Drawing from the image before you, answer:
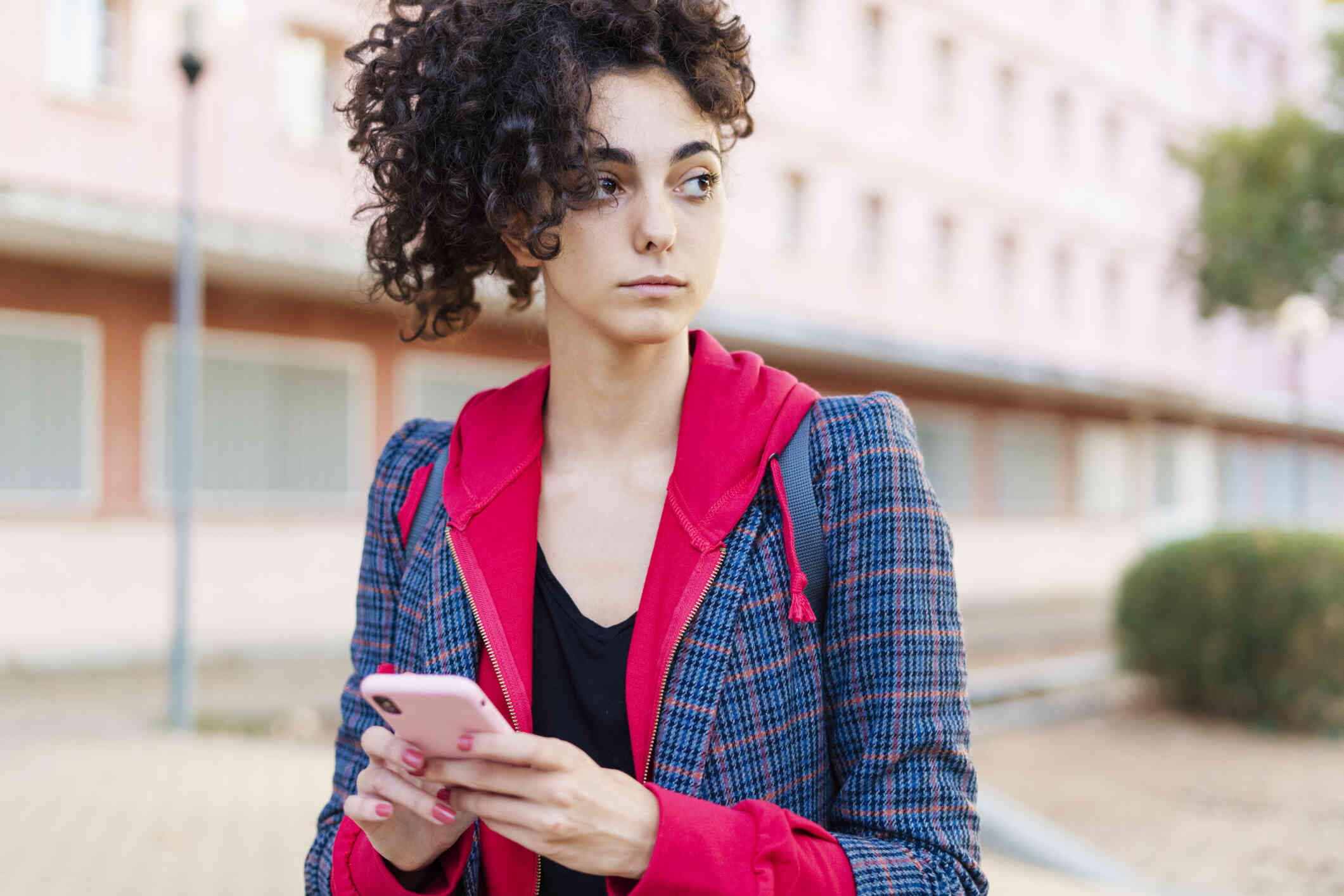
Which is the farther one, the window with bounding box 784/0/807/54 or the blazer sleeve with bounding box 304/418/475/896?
the window with bounding box 784/0/807/54

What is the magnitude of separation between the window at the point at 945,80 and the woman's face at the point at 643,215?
23228mm

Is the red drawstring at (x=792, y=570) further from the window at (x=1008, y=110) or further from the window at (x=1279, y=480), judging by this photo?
the window at (x=1279, y=480)

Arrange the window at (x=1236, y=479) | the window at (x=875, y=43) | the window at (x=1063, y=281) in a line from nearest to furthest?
the window at (x=875, y=43) < the window at (x=1063, y=281) < the window at (x=1236, y=479)

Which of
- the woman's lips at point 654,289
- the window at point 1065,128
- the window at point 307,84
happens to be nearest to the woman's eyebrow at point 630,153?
the woman's lips at point 654,289

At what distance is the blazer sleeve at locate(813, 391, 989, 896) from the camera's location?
1.39 m

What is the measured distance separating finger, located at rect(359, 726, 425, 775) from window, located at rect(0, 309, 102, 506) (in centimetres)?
1186

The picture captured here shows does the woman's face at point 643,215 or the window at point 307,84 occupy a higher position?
the window at point 307,84

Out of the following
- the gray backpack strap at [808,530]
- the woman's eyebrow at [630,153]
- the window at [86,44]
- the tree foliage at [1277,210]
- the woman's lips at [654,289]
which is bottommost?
the gray backpack strap at [808,530]

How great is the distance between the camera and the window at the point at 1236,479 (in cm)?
3194

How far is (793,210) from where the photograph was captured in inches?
822

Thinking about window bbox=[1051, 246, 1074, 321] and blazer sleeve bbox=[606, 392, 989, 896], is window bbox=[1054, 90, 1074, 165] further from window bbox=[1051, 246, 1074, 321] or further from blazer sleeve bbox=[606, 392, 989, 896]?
blazer sleeve bbox=[606, 392, 989, 896]

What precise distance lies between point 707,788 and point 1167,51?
108ft

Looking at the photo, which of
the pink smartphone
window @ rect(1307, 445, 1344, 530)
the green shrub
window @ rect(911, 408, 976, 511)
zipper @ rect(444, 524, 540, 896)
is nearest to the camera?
the pink smartphone

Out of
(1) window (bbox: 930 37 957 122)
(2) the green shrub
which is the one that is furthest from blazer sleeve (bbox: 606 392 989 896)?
(1) window (bbox: 930 37 957 122)
